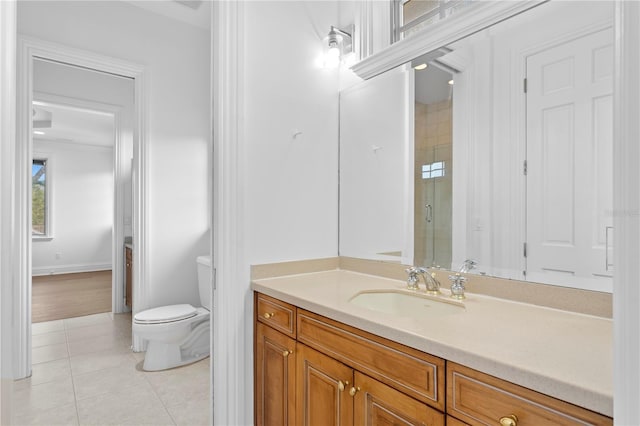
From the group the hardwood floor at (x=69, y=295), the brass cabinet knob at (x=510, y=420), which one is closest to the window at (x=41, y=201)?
the hardwood floor at (x=69, y=295)

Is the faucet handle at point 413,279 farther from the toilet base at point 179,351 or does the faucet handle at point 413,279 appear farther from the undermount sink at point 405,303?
the toilet base at point 179,351

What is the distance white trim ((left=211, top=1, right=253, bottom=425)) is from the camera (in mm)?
1503

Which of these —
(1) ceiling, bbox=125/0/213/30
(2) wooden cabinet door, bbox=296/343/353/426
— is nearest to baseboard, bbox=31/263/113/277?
(1) ceiling, bbox=125/0/213/30

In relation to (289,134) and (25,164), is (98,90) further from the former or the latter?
(289,134)

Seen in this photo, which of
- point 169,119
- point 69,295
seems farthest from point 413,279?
Result: point 69,295

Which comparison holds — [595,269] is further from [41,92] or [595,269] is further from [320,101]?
[41,92]

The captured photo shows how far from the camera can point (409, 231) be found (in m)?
1.61

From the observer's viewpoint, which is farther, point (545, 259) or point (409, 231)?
point (409, 231)

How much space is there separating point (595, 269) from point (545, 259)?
139 mm

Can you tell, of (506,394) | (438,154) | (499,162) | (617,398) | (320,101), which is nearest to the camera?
(617,398)

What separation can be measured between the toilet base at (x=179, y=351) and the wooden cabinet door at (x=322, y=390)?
5.04ft

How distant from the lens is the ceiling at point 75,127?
4555 millimetres

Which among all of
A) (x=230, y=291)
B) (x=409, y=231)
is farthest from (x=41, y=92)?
(x=409, y=231)

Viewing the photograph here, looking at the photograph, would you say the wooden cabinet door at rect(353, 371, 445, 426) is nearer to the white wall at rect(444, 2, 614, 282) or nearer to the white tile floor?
the white wall at rect(444, 2, 614, 282)
